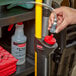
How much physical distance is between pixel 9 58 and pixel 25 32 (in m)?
0.26

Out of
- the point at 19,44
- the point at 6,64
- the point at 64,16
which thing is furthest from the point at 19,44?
the point at 64,16

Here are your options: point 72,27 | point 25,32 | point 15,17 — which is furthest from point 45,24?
point 25,32

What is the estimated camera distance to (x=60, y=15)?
110 cm

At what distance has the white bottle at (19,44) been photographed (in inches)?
52.3

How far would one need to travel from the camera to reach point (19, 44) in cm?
133

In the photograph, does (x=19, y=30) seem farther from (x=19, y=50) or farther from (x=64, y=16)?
(x=64, y=16)

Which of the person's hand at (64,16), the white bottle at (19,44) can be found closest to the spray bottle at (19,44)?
the white bottle at (19,44)

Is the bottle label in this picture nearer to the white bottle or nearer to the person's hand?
the white bottle

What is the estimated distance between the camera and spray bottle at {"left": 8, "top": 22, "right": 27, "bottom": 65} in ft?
4.36

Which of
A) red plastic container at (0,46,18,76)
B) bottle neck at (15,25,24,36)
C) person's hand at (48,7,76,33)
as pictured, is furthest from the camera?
bottle neck at (15,25,24,36)

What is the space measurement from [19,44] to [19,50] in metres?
0.04

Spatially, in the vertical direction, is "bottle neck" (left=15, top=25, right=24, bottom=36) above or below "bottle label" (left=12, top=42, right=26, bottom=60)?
above

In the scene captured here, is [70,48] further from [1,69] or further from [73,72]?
[1,69]

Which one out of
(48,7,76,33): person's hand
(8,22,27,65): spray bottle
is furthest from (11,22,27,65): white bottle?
(48,7,76,33): person's hand
